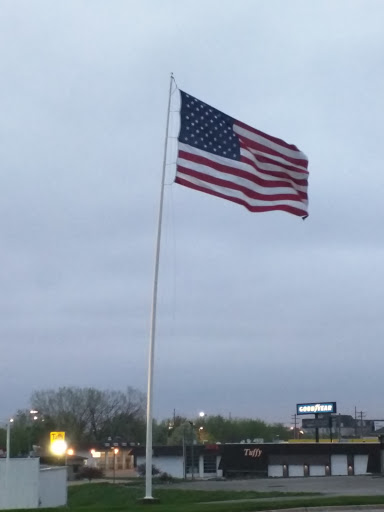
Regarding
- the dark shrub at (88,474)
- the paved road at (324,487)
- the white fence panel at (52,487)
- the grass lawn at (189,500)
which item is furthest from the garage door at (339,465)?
the white fence panel at (52,487)

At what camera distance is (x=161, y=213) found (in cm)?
2459

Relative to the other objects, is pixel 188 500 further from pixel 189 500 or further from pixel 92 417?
pixel 92 417

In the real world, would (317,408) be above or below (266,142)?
below

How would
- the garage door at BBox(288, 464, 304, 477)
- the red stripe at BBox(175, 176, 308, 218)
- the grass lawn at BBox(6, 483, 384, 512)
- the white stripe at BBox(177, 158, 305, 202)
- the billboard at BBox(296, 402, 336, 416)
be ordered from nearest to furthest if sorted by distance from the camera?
the red stripe at BBox(175, 176, 308, 218) < the white stripe at BBox(177, 158, 305, 202) < the grass lawn at BBox(6, 483, 384, 512) < the garage door at BBox(288, 464, 304, 477) < the billboard at BBox(296, 402, 336, 416)

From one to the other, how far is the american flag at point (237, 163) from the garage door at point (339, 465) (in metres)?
57.0

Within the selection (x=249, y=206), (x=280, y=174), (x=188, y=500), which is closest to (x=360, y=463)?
(x=188, y=500)

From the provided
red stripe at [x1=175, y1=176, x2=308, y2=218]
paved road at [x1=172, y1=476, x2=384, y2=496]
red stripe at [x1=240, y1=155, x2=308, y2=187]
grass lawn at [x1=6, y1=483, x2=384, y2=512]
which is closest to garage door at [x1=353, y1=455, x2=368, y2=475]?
paved road at [x1=172, y1=476, x2=384, y2=496]

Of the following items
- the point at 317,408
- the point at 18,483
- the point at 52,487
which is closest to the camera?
the point at 18,483

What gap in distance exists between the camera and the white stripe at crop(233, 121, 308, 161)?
22814 millimetres

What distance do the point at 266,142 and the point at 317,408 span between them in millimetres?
80760

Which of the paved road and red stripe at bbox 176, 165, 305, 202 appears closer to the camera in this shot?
red stripe at bbox 176, 165, 305, 202

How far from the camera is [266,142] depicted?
907 inches

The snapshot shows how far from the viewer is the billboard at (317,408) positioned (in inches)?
3890

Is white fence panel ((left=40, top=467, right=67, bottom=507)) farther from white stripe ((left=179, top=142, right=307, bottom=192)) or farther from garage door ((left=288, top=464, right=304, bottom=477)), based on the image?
garage door ((left=288, top=464, right=304, bottom=477))
